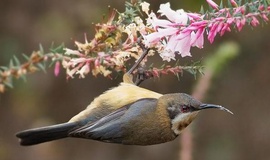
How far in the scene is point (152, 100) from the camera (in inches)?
185

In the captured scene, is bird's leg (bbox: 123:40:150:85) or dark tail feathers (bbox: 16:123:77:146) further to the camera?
dark tail feathers (bbox: 16:123:77:146)

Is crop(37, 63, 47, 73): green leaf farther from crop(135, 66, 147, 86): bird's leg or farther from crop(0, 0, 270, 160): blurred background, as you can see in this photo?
crop(0, 0, 270, 160): blurred background

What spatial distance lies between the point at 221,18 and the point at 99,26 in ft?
1.85

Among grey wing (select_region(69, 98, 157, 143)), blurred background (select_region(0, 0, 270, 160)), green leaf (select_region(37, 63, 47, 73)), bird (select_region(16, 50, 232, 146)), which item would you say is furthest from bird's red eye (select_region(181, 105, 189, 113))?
blurred background (select_region(0, 0, 270, 160))

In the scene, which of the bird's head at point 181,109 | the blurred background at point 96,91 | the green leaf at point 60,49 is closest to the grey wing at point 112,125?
the bird's head at point 181,109

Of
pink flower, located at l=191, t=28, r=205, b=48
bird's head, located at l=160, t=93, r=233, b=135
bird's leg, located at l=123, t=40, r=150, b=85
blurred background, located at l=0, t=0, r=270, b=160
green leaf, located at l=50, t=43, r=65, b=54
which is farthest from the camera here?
blurred background, located at l=0, t=0, r=270, b=160

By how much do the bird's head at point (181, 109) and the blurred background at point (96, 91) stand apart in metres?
4.54

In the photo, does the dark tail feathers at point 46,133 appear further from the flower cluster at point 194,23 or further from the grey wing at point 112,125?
the flower cluster at point 194,23

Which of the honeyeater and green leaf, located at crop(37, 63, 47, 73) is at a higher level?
green leaf, located at crop(37, 63, 47, 73)

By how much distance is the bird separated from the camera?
14.1ft

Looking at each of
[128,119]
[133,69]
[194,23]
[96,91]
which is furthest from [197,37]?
[96,91]

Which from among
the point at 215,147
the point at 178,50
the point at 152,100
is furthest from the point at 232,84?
the point at 178,50

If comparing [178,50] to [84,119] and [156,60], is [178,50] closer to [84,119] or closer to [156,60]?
[84,119]

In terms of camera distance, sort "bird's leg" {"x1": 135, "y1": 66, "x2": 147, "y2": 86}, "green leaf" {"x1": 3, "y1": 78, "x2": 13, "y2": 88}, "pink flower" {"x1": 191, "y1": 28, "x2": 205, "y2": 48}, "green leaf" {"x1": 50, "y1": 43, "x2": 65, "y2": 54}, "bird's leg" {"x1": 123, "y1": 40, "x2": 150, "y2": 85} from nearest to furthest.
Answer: "green leaf" {"x1": 3, "y1": 78, "x2": 13, "y2": 88} < "green leaf" {"x1": 50, "y1": 43, "x2": 65, "y2": 54} < "pink flower" {"x1": 191, "y1": 28, "x2": 205, "y2": 48} < "bird's leg" {"x1": 123, "y1": 40, "x2": 150, "y2": 85} < "bird's leg" {"x1": 135, "y1": 66, "x2": 147, "y2": 86}
